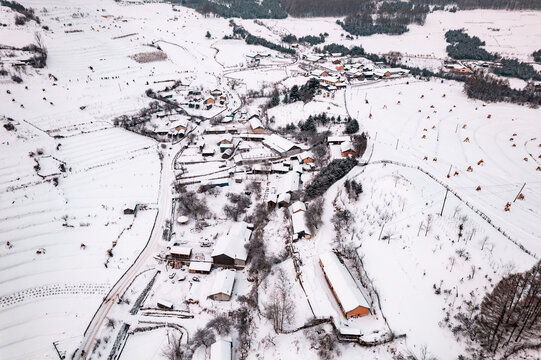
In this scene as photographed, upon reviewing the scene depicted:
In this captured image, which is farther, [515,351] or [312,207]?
[312,207]

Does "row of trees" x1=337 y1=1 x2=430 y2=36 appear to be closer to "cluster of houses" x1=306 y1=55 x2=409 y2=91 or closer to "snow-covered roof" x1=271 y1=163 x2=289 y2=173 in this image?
"cluster of houses" x1=306 y1=55 x2=409 y2=91

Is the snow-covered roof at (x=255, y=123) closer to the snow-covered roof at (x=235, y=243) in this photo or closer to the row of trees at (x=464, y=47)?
the snow-covered roof at (x=235, y=243)

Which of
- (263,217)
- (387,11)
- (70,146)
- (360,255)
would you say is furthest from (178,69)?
(387,11)

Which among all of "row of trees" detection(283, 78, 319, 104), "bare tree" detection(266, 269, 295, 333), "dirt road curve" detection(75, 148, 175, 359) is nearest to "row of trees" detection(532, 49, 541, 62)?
"row of trees" detection(283, 78, 319, 104)

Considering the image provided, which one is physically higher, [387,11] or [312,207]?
[387,11]

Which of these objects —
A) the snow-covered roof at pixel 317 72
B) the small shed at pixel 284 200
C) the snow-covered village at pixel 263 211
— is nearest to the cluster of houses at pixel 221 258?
the snow-covered village at pixel 263 211

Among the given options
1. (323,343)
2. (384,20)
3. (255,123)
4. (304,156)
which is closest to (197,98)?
(255,123)

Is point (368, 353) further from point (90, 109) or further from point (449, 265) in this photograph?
point (90, 109)
